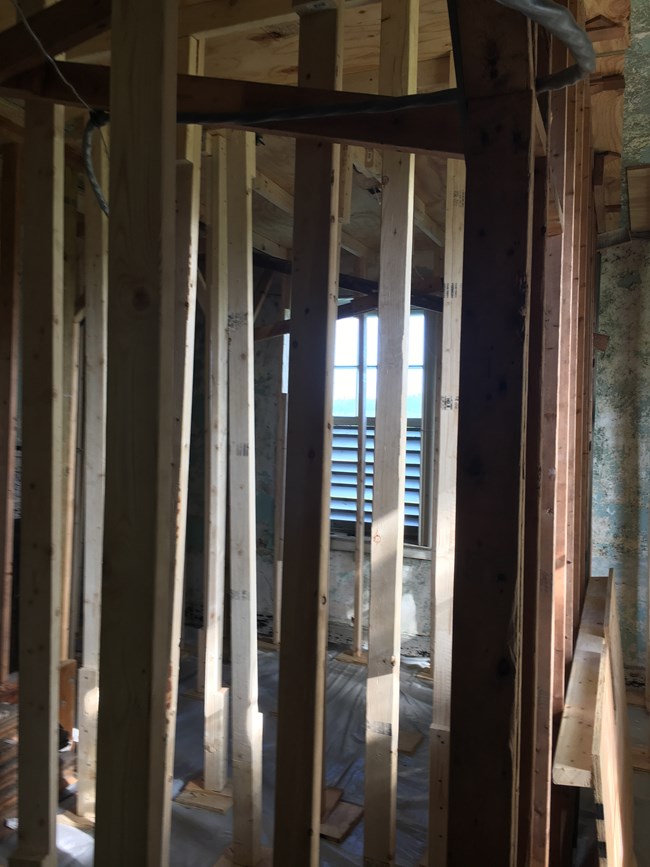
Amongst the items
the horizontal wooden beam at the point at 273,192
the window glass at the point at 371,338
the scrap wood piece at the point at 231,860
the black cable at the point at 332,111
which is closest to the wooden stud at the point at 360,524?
the window glass at the point at 371,338

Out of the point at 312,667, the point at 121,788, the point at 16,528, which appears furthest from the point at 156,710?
the point at 16,528

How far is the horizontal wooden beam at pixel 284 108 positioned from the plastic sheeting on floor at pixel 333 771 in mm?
2610

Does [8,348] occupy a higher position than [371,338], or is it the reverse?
[371,338]

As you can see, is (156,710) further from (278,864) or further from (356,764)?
(356,764)

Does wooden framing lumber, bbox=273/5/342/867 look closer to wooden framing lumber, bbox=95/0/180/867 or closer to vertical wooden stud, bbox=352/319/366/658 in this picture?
wooden framing lumber, bbox=95/0/180/867

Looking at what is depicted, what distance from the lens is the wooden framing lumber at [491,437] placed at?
35.0 inches

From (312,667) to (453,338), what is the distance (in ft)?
4.47

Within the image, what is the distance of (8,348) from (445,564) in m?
2.59

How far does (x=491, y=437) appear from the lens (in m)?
0.91

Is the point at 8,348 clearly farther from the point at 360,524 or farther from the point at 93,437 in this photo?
the point at 360,524

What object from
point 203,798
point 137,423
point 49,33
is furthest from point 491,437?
point 203,798

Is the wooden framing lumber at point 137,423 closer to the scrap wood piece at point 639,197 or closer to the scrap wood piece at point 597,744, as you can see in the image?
the scrap wood piece at point 597,744

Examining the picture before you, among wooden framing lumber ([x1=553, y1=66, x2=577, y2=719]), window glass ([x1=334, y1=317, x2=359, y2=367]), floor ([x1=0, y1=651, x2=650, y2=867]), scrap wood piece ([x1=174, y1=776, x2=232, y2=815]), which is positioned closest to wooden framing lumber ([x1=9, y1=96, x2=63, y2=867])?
floor ([x1=0, y1=651, x2=650, y2=867])

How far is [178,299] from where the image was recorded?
7.99 feet
